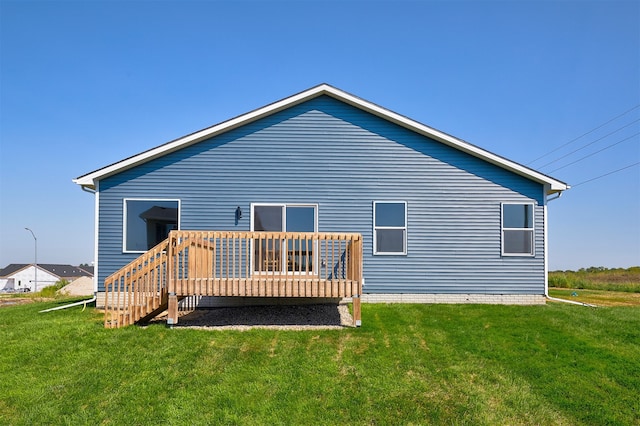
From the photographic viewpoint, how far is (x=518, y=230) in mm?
10656

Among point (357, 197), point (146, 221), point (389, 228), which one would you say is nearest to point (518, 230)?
point (389, 228)

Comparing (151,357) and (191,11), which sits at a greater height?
(191,11)

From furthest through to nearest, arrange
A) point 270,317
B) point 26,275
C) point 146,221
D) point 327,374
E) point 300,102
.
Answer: point 26,275 < point 300,102 < point 146,221 < point 270,317 < point 327,374

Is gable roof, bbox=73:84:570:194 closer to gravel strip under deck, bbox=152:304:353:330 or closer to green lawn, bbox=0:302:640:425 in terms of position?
green lawn, bbox=0:302:640:425

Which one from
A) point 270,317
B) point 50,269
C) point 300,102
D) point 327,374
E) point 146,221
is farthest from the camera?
point 50,269

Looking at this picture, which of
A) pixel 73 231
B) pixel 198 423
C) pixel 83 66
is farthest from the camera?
pixel 73 231

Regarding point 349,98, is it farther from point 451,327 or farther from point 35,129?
point 35,129

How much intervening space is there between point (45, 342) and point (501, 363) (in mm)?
7570

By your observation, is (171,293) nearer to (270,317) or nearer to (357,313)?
(270,317)

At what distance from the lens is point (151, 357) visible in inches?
249

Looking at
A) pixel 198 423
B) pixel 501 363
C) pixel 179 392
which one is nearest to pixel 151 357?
pixel 179 392

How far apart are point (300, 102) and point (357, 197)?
9.65 feet

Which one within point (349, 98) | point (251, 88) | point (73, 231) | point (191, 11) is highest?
point (191, 11)

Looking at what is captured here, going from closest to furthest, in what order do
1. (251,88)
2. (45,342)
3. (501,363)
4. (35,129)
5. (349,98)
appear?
(501,363)
(45,342)
(349,98)
(251,88)
(35,129)
